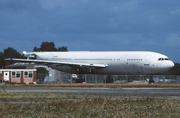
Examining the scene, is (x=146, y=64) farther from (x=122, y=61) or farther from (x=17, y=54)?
(x=17, y=54)

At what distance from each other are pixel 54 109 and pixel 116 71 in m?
50.6

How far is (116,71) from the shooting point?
66.6m

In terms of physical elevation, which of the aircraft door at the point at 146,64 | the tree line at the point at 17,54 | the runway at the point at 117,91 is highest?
the tree line at the point at 17,54

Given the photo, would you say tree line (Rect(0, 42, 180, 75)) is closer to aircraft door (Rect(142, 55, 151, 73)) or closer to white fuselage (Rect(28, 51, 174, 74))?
white fuselage (Rect(28, 51, 174, 74))

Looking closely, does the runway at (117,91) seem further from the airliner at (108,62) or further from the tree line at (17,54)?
the tree line at (17,54)

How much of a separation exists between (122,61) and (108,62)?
3038 millimetres

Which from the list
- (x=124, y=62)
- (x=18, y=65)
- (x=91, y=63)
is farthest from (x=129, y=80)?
(x=18, y=65)

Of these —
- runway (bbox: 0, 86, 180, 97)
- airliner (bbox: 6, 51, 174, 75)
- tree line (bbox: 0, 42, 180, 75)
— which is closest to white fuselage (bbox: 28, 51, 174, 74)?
airliner (bbox: 6, 51, 174, 75)

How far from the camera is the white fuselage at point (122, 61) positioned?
204ft

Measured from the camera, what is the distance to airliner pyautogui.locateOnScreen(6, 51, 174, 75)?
6225 centimetres

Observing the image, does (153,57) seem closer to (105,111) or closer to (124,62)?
(124,62)

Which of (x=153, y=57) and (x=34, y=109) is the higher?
(x=153, y=57)

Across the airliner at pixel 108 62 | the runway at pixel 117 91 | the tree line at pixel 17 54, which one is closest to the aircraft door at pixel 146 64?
the airliner at pixel 108 62

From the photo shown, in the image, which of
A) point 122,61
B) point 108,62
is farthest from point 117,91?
point 108,62
